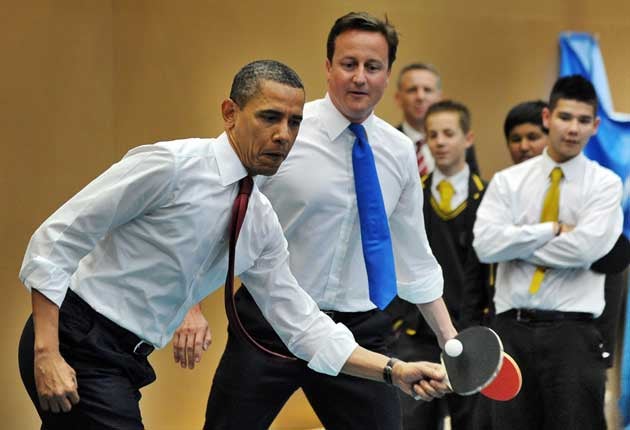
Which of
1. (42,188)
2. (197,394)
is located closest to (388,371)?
(42,188)

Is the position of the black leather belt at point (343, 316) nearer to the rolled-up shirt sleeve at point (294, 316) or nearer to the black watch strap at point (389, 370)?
the rolled-up shirt sleeve at point (294, 316)

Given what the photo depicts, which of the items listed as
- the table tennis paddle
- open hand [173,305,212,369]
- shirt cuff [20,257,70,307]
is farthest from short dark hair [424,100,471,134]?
shirt cuff [20,257,70,307]

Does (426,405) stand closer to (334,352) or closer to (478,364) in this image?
(334,352)

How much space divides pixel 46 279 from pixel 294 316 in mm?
923

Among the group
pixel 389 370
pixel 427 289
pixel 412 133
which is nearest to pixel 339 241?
pixel 427 289

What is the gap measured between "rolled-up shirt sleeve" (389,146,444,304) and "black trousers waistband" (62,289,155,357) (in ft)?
4.46

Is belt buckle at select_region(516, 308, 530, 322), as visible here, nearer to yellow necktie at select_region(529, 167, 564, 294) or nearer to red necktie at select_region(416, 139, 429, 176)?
yellow necktie at select_region(529, 167, 564, 294)

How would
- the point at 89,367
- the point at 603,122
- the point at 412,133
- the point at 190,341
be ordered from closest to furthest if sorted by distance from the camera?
1. the point at 89,367
2. the point at 190,341
3. the point at 412,133
4. the point at 603,122

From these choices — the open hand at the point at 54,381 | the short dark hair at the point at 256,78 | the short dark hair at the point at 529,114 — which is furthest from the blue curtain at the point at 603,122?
the open hand at the point at 54,381

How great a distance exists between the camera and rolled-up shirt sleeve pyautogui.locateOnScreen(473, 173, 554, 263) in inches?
220

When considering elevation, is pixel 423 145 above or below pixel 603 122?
below

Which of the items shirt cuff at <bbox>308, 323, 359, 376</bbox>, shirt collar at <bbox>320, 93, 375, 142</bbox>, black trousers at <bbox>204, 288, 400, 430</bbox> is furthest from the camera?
shirt collar at <bbox>320, 93, 375, 142</bbox>

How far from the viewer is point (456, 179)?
6508 millimetres

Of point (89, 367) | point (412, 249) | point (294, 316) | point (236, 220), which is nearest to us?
point (89, 367)
